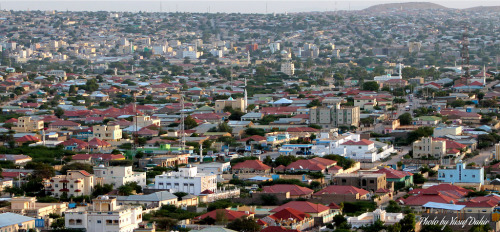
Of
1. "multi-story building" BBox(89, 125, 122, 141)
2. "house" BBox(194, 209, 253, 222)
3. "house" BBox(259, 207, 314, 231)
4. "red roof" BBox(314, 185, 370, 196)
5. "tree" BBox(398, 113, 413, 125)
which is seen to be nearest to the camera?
"house" BBox(259, 207, 314, 231)

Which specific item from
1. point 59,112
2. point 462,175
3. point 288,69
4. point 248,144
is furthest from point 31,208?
point 288,69

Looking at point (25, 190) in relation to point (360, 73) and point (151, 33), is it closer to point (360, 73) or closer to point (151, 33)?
point (360, 73)

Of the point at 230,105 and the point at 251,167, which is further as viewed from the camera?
the point at 230,105

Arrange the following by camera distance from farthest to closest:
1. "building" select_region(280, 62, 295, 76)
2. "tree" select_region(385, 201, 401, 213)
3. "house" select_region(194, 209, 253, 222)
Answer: "building" select_region(280, 62, 295, 76) < "tree" select_region(385, 201, 401, 213) < "house" select_region(194, 209, 253, 222)

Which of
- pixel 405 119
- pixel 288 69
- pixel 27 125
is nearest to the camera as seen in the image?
pixel 405 119

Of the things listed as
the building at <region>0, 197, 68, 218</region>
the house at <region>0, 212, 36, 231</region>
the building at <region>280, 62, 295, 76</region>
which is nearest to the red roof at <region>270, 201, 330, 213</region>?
the building at <region>0, 197, 68, 218</region>

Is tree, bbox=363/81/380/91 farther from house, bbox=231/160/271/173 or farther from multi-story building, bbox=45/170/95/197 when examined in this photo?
multi-story building, bbox=45/170/95/197

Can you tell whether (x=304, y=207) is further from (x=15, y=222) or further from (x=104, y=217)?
(x=15, y=222)
